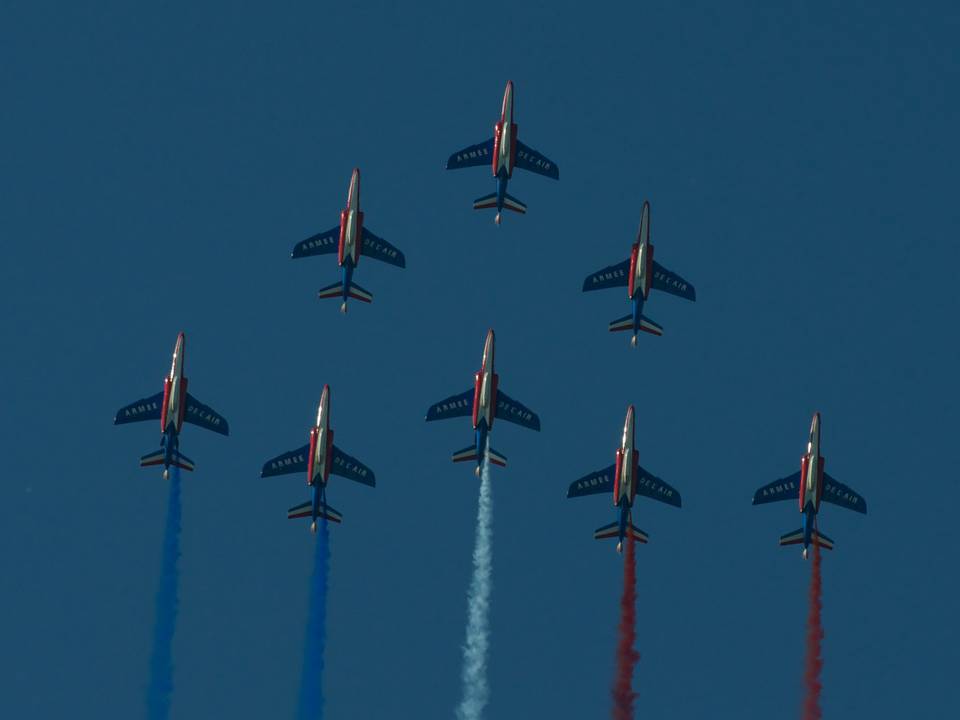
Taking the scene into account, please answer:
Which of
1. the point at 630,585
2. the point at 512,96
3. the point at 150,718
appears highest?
the point at 512,96

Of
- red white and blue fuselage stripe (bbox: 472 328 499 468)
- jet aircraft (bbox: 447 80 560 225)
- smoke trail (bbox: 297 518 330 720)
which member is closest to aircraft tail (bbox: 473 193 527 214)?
jet aircraft (bbox: 447 80 560 225)

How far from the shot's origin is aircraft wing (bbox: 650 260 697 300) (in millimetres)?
167500

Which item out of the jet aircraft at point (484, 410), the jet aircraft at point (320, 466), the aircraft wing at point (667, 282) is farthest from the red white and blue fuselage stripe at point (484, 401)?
the aircraft wing at point (667, 282)

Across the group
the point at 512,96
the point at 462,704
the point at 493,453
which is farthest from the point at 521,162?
the point at 462,704

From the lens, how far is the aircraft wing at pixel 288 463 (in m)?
158

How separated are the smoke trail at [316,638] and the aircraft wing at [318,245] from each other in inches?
711

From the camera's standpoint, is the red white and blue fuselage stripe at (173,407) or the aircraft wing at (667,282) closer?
the red white and blue fuselage stripe at (173,407)

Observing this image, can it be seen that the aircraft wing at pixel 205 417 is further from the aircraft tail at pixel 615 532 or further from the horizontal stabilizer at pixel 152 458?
the aircraft tail at pixel 615 532

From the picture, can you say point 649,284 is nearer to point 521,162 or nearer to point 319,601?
point 521,162

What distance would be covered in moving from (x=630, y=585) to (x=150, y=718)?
1105 inches

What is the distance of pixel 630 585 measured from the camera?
157 metres

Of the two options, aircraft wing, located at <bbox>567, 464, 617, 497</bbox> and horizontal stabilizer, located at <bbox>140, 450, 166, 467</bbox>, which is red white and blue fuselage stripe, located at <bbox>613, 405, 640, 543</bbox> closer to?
aircraft wing, located at <bbox>567, 464, 617, 497</bbox>

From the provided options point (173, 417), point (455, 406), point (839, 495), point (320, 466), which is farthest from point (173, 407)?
point (839, 495)

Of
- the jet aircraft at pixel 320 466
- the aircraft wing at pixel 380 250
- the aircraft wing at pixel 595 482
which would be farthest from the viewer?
the aircraft wing at pixel 380 250
